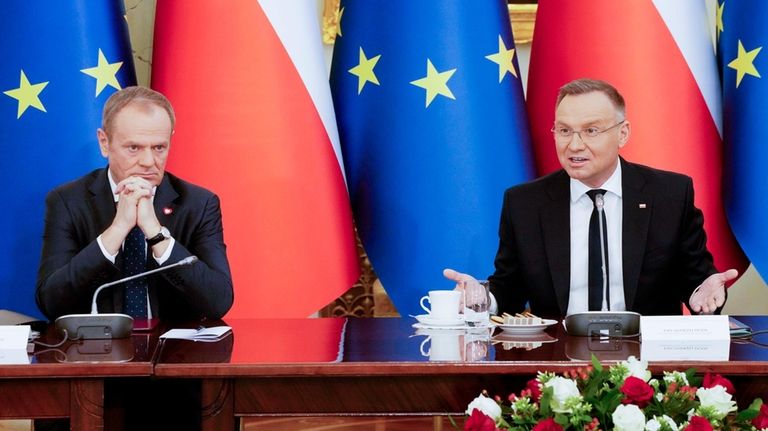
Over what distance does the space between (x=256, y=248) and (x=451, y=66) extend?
0.96 m

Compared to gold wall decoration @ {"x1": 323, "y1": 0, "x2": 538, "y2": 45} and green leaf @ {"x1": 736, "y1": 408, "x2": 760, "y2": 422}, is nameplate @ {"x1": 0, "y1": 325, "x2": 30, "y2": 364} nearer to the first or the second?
green leaf @ {"x1": 736, "y1": 408, "x2": 760, "y2": 422}

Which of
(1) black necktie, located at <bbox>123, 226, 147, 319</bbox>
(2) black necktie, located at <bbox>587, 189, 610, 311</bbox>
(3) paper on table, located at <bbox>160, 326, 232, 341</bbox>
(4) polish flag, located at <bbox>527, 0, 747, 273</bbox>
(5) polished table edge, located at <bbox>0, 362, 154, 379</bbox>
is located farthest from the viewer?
(4) polish flag, located at <bbox>527, 0, 747, 273</bbox>

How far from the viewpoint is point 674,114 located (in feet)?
11.7

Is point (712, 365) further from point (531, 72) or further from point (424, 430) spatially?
point (531, 72)

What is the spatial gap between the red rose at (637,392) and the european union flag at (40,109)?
247cm

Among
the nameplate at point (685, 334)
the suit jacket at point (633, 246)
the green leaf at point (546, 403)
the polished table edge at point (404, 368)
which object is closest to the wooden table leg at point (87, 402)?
the polished table edge at point (404, 368)

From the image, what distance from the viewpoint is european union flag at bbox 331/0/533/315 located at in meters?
3.55

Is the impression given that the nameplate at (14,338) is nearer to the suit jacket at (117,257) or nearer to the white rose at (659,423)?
the suit jacket at (117,257)

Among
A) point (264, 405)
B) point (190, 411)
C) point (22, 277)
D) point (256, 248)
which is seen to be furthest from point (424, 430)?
point (22, 277)

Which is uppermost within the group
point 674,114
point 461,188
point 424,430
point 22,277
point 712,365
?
point 674,114

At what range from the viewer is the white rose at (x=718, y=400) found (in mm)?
1242

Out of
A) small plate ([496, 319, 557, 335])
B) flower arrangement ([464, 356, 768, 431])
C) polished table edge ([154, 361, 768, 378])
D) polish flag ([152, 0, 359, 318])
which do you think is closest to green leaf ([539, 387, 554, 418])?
flower arrangement ([464, 356, 768, 431])

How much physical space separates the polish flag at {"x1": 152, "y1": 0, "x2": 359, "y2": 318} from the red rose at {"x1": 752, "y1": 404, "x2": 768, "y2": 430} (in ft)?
7.43

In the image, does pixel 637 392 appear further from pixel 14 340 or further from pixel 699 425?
pixel 14 340
